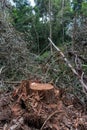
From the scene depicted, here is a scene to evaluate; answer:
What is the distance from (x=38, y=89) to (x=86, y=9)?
7908mm

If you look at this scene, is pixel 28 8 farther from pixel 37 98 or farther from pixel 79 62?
pixel 37 98

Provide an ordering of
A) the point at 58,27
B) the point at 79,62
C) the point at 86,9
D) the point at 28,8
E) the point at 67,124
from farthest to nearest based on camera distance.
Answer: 1. the point at 28,8
2. the point at 58,27
3. the point at 86,9
4. the point at 79,62
5. the point at 67,124

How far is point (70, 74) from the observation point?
206 inches

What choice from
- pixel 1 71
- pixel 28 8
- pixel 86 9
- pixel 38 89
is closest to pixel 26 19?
pixel 28 8

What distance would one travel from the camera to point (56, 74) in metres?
5.32

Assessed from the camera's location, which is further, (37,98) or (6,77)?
(6,77)

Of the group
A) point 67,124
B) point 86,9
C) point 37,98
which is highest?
point 86,9

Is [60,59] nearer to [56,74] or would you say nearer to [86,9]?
[56,74]

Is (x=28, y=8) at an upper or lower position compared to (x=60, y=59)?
upper

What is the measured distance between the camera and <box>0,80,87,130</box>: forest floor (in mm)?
3545

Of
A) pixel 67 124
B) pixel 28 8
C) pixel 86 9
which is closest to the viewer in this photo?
pixel 67 124

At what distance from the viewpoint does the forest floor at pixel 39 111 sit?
3.54m

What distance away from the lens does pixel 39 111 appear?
12.0ft

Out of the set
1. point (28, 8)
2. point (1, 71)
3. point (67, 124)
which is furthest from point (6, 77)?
point (28, 8)
